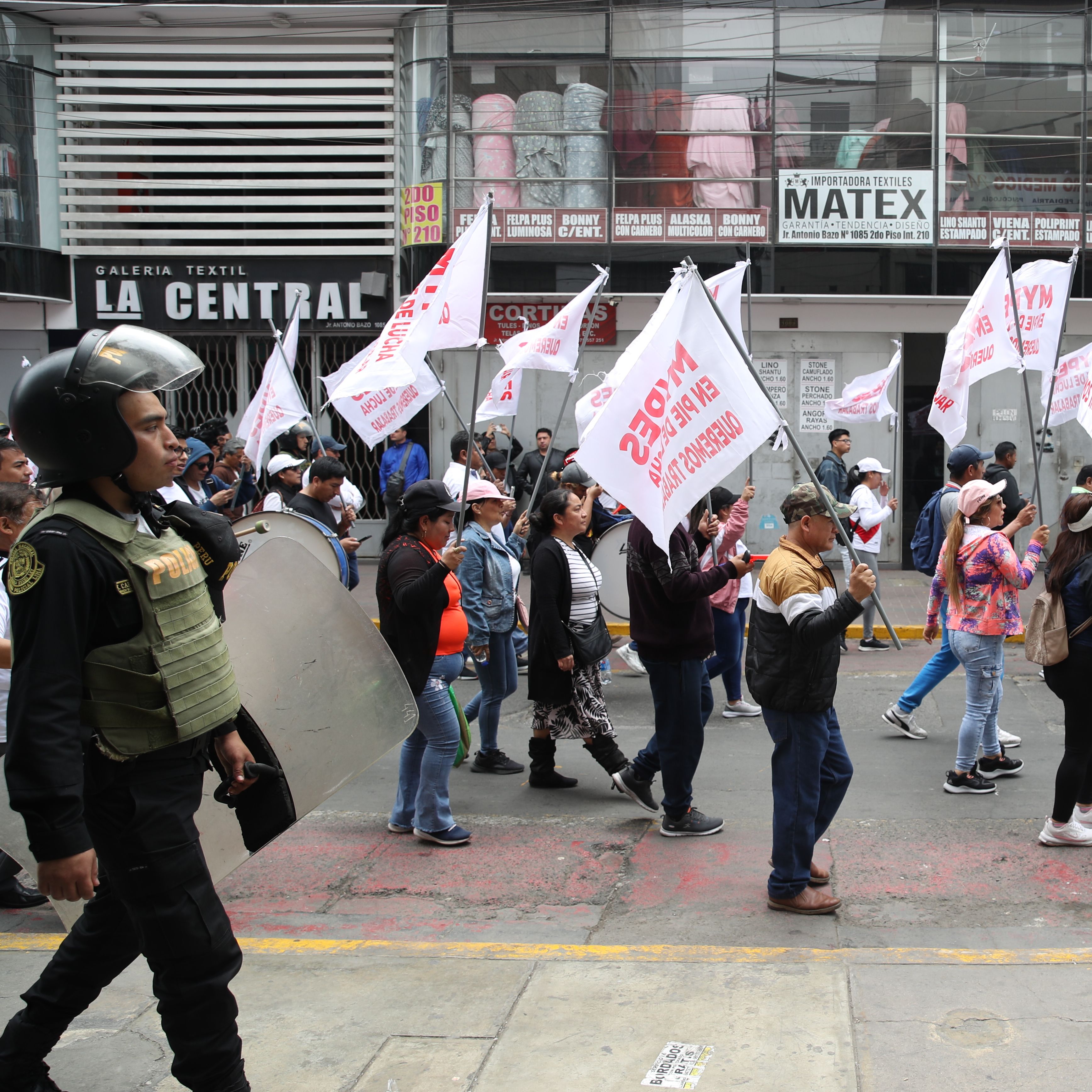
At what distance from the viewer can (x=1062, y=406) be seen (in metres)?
9.13

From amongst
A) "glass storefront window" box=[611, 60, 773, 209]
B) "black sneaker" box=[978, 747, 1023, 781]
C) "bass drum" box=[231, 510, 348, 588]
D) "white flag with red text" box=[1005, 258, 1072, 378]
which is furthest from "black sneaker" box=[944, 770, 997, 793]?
"glass storefront window" box=[611, 60, 773, 209]

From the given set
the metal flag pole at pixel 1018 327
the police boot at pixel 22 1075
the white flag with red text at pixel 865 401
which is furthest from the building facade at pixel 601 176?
the police boot at pixel 22 1075

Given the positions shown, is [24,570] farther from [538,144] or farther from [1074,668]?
[538,144]

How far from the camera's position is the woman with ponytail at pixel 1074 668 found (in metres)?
5.40

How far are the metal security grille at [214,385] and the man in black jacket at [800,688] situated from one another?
43.6 ft

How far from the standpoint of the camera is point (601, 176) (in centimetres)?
1634

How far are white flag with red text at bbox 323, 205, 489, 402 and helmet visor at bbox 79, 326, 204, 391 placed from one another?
169 inches

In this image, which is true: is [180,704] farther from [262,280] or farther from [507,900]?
[262,280]

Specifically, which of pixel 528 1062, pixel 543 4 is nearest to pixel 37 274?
pixel 543 4

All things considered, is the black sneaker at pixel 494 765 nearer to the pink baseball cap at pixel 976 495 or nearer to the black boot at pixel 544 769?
the black boot at pixel 544 769

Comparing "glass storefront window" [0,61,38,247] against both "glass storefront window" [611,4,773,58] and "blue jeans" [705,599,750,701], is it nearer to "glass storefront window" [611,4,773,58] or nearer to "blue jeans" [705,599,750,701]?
"glass storefront window" [611,4,773,58]

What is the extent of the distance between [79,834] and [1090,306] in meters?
16.3

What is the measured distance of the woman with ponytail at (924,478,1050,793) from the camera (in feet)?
20.6

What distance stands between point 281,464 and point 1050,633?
5948 millimetres
